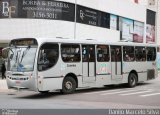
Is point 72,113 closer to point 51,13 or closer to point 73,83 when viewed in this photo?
point 73,83

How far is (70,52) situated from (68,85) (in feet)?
5.32

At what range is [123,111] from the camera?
998 cm

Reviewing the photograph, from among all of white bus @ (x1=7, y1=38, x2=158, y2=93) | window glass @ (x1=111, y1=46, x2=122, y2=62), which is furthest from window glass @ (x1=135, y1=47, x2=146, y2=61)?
window glass @ (x1=111, y1=46, x2=122, y2=62)

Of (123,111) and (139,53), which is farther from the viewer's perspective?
(139,53)

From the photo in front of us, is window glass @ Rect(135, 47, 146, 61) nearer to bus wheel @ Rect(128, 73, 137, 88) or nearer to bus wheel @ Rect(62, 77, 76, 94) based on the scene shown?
bus wheel @ Rect(128, 73, 137, 88)

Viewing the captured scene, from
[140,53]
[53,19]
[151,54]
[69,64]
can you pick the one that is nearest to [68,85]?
[69,64]

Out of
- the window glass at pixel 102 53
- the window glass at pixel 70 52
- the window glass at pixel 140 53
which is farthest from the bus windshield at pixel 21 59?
the window glass at pixel 140 53

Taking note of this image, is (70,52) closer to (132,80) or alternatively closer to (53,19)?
(132,80)

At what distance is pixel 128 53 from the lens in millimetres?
25891

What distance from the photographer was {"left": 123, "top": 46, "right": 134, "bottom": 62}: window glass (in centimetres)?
2544

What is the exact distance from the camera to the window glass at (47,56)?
20.0m

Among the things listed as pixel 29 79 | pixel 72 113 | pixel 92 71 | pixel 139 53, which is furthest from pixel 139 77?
pixel 72 113

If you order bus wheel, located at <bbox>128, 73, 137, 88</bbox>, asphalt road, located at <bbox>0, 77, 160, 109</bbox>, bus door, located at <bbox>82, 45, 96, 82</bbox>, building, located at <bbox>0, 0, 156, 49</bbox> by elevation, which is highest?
building, located at <bbox>0, 0, 156, 49</bbox>

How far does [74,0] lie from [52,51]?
26119 mm
